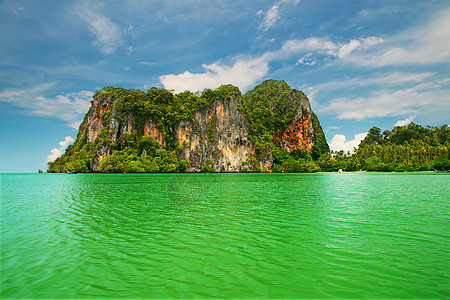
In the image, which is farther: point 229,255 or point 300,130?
point 300,130

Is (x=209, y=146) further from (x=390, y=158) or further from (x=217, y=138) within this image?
(x=390, y=158)

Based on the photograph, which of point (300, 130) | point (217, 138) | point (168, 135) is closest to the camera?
point (168, 135)

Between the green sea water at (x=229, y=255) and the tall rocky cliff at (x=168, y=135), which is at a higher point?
the tall rocky cliff at (x=168, y=135)

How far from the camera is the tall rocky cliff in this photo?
286 ft

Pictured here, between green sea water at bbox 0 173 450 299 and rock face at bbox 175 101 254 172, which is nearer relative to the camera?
green sea water at bbox 0 173 450 299

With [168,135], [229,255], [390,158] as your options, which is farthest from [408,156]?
[229,255]

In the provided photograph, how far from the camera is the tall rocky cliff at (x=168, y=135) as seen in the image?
8731 cm

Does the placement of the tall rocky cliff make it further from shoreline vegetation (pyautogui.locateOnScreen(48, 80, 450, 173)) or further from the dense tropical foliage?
the dense tropical foliage

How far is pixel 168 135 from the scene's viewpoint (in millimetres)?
97812

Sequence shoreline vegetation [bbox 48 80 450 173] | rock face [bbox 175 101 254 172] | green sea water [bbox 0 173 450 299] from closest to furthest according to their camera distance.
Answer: green sea water [bbox 0 173 450 299], shoreline vegetation [bbox 48 80 450 173], rock face [bbox 175 101 254 172]

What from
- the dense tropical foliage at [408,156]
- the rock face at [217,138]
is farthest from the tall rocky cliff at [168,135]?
the dense tropical foliage at [408,156]

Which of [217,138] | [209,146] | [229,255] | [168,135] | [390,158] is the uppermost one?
[168,135]

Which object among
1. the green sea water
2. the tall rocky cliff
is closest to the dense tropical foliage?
the tall rocky cliff

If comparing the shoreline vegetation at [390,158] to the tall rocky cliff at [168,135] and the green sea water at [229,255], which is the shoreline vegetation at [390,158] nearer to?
the tall rocky cliff at [168,135]
